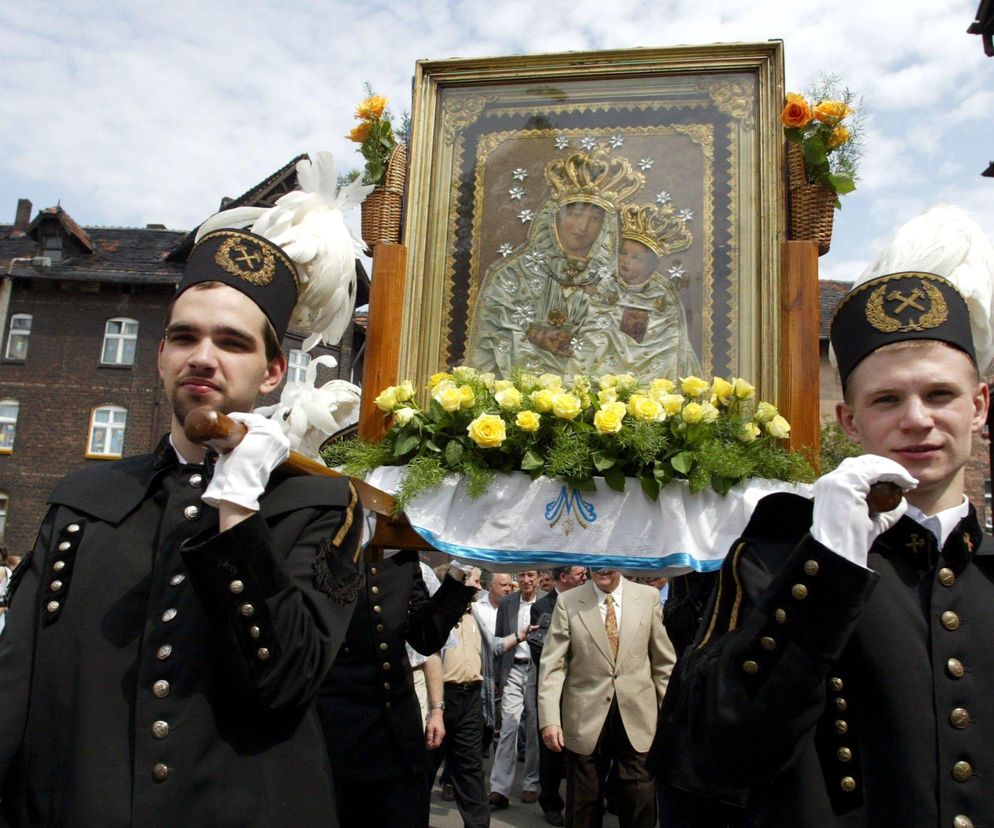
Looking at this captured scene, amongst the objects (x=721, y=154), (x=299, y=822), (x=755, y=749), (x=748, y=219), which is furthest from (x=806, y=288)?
(x=299, y=822)

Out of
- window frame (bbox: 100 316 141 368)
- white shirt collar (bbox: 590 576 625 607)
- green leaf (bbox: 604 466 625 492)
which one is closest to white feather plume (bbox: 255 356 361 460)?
green leaf (bbox: 604 466 625 492)

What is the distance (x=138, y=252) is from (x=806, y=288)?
87.8 ft

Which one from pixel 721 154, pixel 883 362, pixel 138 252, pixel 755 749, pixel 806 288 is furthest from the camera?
pixel 138 252

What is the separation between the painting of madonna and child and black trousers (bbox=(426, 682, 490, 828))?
3.30 meters

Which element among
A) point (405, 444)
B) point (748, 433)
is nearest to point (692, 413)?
point (748, 433)

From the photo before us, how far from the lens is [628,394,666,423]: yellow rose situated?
3.34 meters

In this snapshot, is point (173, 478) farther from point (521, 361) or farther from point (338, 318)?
point (521, 361)

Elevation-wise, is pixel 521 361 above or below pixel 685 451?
above

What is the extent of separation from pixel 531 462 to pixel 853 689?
1722 millimetres

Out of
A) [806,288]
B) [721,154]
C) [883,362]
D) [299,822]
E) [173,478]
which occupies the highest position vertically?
[721,154]

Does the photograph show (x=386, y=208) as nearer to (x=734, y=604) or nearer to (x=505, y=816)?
(x=734, y=604)

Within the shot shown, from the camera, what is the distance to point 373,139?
13.0 feet

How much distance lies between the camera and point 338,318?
318cm

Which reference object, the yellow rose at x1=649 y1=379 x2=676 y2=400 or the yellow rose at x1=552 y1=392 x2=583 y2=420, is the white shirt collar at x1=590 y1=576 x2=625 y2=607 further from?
the yellow rose at x1=552 y1=392 x2=583 y2=420
